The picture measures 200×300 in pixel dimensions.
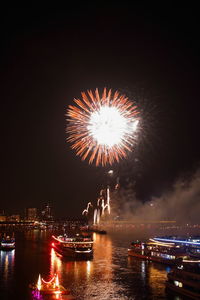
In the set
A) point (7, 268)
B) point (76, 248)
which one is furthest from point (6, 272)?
point (76, 248)

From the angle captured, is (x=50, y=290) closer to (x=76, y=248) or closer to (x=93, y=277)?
(x=93, y=277)

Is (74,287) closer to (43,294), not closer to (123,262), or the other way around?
(43,294)

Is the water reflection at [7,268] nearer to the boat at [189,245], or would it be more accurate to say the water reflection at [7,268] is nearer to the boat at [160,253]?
the boat at [160,253]

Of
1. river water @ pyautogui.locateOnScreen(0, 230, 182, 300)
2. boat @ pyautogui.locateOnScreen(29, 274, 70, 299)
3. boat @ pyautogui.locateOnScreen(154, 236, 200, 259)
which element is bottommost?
river water @ pyautogui.locateOnScreen(0, 230, 182, 300)

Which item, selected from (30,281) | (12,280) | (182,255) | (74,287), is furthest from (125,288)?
(182,255)

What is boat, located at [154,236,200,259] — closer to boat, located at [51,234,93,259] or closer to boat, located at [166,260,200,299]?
boat, located at [51,234,93,259]

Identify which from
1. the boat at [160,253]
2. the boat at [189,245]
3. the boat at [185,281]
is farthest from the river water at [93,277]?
the boat at [189,245]

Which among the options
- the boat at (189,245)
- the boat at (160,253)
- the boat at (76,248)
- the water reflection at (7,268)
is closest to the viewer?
the water reflection at (7,268)

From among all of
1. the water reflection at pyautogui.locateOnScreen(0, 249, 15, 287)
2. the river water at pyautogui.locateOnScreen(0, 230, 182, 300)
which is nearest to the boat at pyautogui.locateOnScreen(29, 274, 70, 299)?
the river water at pyautogui.locateOnScreen(0, 230, 182, 300)
